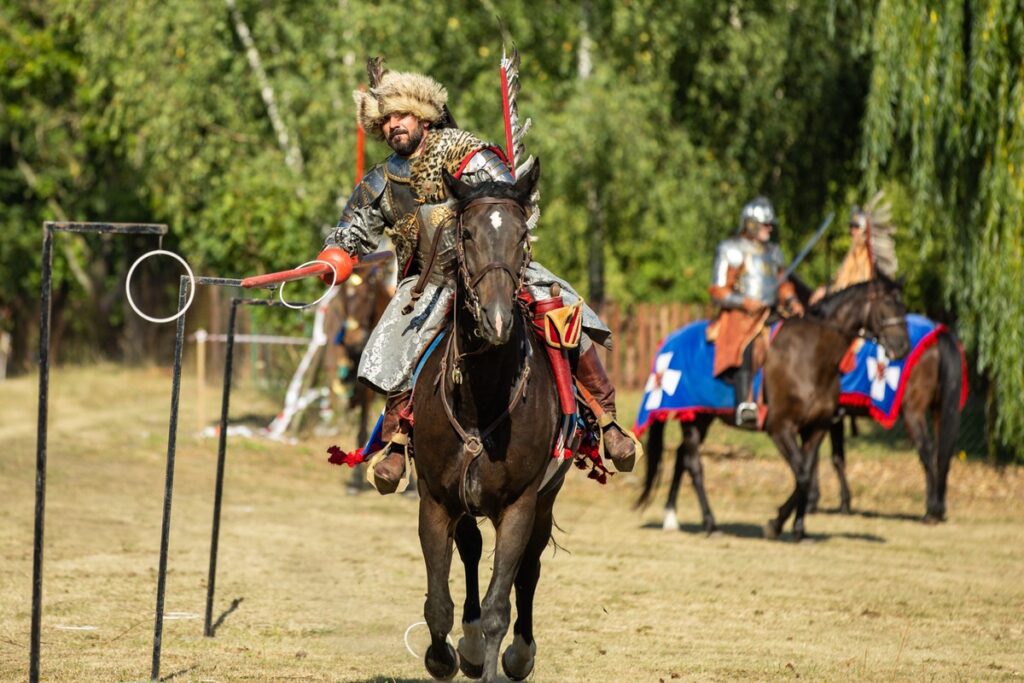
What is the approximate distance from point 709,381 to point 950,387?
3094mm

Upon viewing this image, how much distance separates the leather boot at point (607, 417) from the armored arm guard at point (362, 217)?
1.19 metres

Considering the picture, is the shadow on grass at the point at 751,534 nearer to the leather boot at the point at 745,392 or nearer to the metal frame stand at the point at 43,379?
the leather boot at the point at 745,392

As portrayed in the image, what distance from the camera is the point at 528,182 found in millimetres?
6363

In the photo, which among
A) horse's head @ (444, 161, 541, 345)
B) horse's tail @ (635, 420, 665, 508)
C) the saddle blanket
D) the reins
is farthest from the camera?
horse's tail @ (635, 420, 665, 508)

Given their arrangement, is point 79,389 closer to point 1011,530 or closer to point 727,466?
point 727,466

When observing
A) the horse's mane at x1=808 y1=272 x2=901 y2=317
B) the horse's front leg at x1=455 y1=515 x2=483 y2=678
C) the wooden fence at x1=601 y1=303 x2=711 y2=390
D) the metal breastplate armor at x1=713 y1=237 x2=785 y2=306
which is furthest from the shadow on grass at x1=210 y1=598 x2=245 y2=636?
the wooden fence at x1=601 y1=303 x2=711 y2=390

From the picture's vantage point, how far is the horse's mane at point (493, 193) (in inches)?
245

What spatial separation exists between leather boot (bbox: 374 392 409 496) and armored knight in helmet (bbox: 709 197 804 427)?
7.47 meters

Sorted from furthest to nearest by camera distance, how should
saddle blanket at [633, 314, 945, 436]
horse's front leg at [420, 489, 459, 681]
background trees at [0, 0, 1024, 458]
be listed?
background trees at [0, 0, 1024, 458] < saddle blanket at [633, 314, 945, 436] < horse's front leg at [420, 489, 459, 681]

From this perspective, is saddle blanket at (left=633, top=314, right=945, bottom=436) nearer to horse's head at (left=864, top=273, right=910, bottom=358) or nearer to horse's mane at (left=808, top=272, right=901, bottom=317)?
horse's head at (left=864, top=273, right=910, bottom=358)

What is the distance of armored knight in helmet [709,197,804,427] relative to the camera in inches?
556

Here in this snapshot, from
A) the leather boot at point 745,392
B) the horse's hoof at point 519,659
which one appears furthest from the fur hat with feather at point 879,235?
the horse's hoof at point 519,659

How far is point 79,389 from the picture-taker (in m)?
29.8

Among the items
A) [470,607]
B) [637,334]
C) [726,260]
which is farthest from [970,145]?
[637,334]
